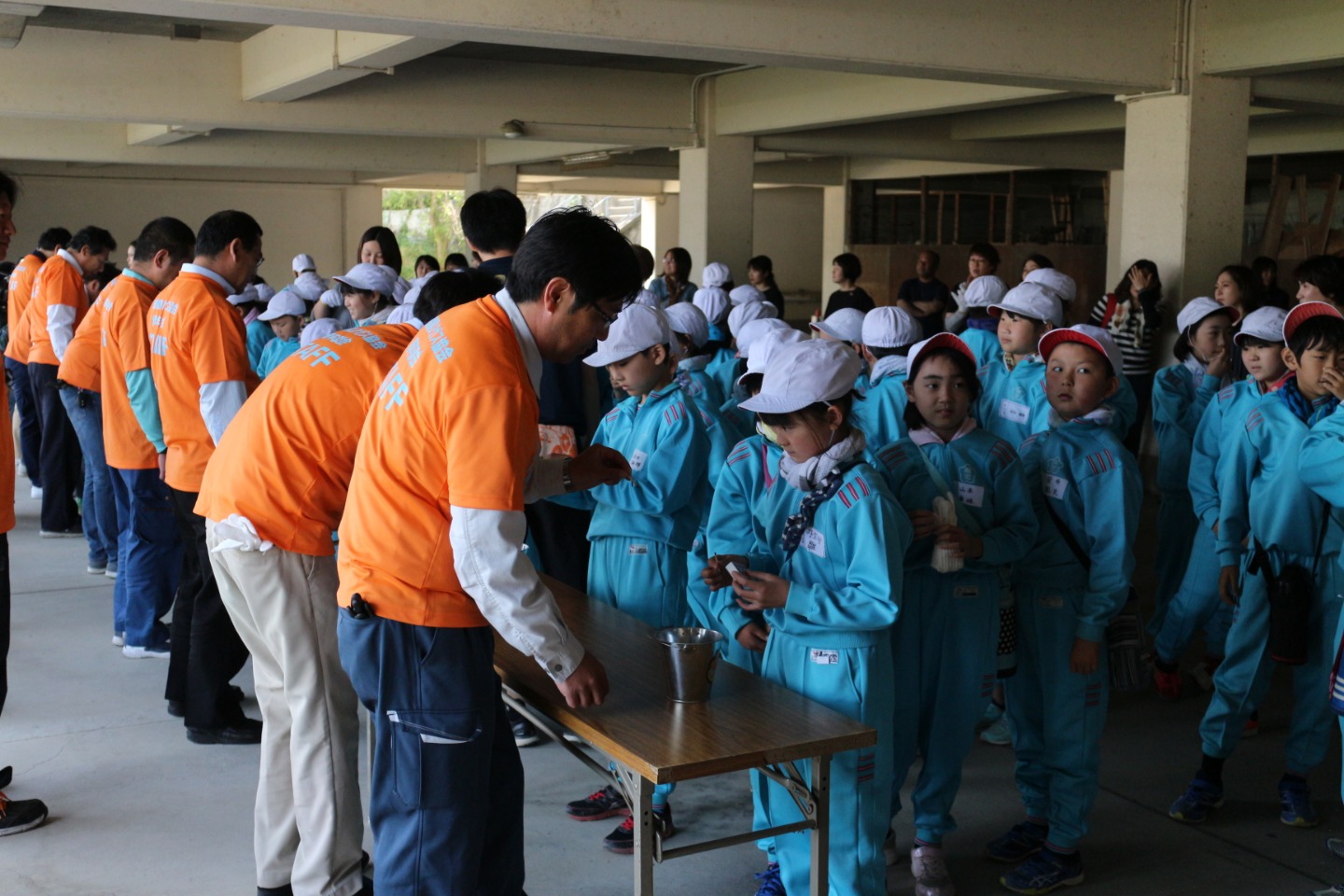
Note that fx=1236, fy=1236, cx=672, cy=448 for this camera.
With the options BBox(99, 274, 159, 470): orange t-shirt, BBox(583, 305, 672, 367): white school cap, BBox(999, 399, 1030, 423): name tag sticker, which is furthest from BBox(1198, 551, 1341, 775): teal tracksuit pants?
BBox(99, 274, 159, 470): orange t-shirt

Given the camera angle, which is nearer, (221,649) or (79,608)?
(221,649)

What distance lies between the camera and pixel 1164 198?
789cm

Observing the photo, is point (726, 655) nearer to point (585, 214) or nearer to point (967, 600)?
point (967, 600)

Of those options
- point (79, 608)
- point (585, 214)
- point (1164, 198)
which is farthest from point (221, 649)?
point (1164, 198)

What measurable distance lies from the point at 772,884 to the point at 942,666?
69 centimetres

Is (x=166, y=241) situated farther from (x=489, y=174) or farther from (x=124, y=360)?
(x=489, y=174)

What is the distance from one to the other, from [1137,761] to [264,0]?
4743mm

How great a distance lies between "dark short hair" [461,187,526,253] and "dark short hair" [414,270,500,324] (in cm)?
78

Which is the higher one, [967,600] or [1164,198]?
[1164,198]

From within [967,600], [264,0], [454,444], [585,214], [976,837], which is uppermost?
[264,0]

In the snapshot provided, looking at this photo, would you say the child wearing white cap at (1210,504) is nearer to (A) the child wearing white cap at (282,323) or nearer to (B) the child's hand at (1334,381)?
(B) the child's hand at (1334,381)

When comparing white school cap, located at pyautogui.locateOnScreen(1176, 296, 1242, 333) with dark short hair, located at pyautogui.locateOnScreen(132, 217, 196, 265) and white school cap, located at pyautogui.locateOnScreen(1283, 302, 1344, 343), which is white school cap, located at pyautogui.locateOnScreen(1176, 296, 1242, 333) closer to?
Result: white school cap, located at pyautogui.locateOnScreen(1283, 302, 1344, 343)

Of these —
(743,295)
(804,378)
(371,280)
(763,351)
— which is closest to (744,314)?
(743,295)

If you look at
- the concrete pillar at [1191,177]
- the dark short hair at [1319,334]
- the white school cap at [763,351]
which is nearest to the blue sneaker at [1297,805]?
the dark short hair at [1319,334]
